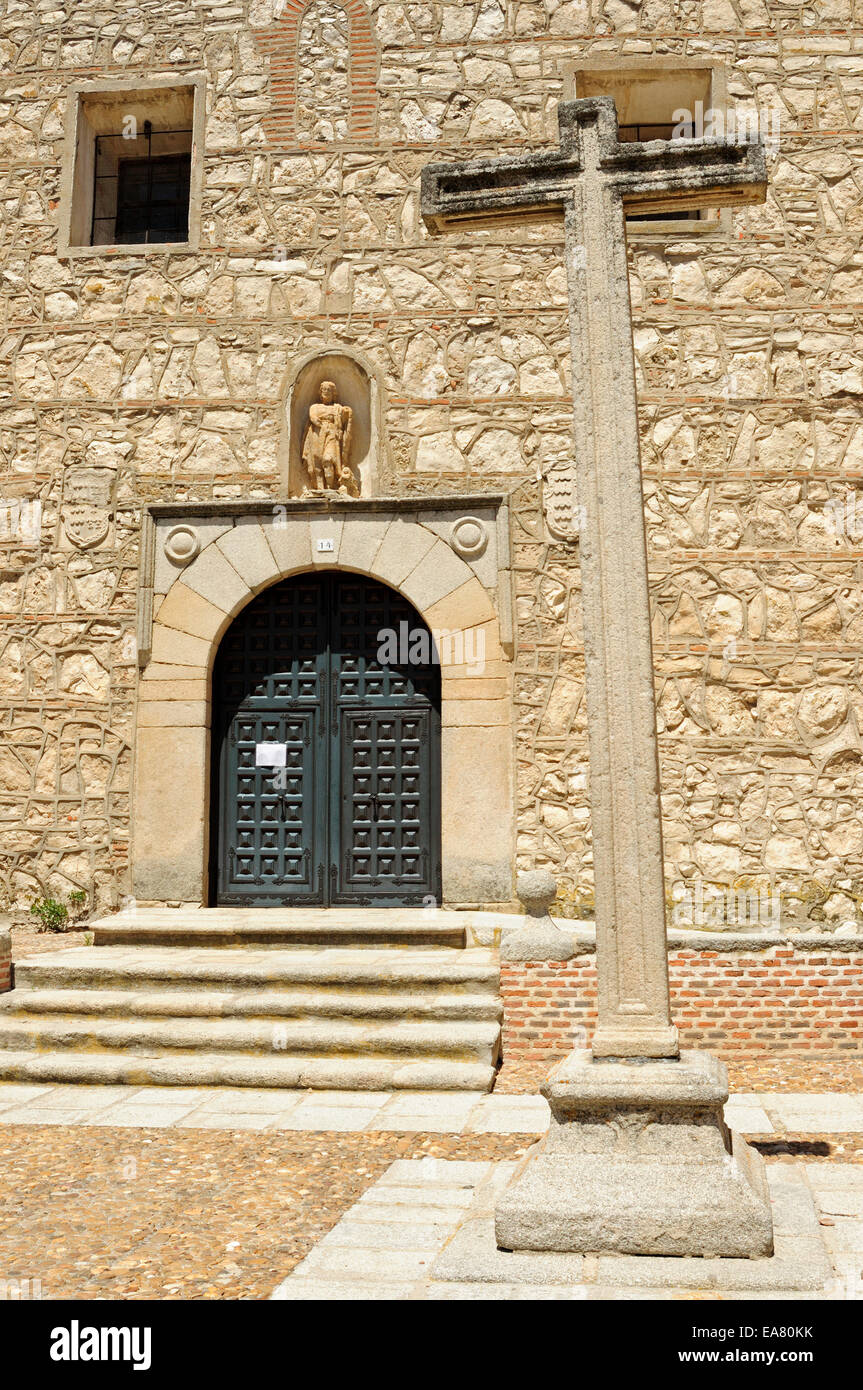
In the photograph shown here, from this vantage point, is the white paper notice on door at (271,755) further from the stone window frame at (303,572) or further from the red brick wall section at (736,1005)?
the red brick wall section at (736,1005)

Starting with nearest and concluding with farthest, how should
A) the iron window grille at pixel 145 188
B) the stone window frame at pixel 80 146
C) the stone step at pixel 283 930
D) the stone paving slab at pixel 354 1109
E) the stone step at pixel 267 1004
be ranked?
the stone paving slab at pixel 354 1109, the stone step at pixel 267 1004, the stone step at pixel 283 930, the stone window frame at pixel 80 146, the iron window grille at pixel 145 188

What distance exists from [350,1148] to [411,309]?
20.3 ft

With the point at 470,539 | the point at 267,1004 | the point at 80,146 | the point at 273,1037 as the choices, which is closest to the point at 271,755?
the point at 470,539

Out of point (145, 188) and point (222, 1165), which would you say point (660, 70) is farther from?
point (222, 1165)

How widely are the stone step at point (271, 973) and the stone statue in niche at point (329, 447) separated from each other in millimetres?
3493

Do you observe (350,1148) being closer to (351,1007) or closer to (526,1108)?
(526,1108)

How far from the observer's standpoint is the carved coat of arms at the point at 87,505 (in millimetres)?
8438

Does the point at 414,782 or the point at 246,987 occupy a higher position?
the point at 414,782

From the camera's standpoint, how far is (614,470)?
11.3ft

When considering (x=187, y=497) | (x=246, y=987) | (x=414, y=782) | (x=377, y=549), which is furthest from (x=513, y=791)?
(x=187, y=497)

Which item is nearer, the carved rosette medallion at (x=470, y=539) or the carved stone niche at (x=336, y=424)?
the carved rosette medallion at (x=470, y=539)

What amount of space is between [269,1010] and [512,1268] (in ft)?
10.5

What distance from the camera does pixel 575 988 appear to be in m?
5.86

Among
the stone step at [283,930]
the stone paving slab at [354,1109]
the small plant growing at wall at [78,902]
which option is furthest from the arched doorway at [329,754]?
the stone paving slab at [354,1109]
